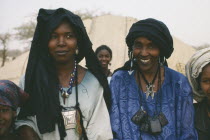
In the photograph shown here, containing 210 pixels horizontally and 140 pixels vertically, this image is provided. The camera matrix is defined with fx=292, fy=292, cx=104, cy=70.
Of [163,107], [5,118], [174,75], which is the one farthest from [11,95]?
[174,75]

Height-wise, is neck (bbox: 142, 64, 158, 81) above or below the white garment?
above

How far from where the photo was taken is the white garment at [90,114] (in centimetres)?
234

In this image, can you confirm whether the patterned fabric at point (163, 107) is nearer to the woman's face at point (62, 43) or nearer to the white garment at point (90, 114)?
the white garment at point (90, 114)

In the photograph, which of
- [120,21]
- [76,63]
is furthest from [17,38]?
[76,63]

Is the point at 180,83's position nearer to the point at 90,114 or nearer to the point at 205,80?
the point at 205,80

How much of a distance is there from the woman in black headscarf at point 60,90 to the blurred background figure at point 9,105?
7cm

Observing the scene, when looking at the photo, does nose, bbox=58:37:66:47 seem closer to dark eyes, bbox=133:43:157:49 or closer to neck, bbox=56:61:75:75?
neck, bbox=56:61:75:75

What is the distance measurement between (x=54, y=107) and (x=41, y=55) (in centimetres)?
45

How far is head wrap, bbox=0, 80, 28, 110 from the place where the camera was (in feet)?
7.26

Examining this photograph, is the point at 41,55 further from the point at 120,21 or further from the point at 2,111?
the point at 120,21

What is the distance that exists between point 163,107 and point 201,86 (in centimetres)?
46

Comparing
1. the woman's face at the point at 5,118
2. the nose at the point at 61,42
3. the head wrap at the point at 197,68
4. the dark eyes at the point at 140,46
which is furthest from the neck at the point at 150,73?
the woman's face at the point at 5,118

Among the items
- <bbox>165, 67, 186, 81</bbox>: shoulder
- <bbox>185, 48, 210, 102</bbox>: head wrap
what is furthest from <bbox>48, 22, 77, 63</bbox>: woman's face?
<bbox>185, 48, 210, 102</bbox>: head wrap

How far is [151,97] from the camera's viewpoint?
8.46 feet
